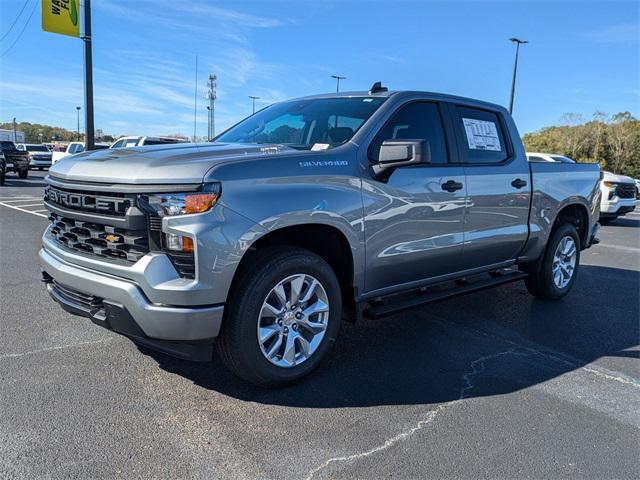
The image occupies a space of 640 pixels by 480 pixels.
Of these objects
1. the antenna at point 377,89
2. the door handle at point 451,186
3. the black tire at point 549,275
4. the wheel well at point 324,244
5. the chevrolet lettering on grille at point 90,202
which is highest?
the antenna at point 377,89

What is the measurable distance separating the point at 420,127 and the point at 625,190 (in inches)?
455

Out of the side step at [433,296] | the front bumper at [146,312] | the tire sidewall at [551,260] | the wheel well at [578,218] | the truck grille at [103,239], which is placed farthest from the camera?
the wheel well at [578,218]

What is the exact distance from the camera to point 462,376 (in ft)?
12.2

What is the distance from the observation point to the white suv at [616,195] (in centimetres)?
1329

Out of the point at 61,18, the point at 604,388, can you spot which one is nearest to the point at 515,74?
the point at 61,18

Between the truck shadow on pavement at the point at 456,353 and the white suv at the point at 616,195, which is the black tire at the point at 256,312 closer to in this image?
the truck shadow on pavement at the point at 456,353

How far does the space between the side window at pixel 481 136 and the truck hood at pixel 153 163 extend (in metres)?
1.76

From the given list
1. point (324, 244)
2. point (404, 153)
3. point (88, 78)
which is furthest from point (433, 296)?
point (88, 78)

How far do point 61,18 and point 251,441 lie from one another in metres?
15.2

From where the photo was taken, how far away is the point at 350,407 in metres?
3.21

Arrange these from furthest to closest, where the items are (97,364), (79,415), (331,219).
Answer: (97,364) → (331,219) → (79,415)

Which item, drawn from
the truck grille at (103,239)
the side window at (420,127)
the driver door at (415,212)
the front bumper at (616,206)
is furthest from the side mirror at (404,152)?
the front bumper at (616,206)

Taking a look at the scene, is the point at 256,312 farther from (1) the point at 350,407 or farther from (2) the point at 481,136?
(2) the point at 481,136

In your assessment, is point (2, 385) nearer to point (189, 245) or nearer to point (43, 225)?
point (189, 245)
